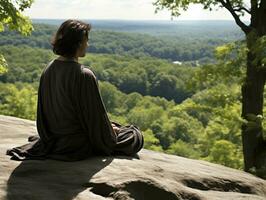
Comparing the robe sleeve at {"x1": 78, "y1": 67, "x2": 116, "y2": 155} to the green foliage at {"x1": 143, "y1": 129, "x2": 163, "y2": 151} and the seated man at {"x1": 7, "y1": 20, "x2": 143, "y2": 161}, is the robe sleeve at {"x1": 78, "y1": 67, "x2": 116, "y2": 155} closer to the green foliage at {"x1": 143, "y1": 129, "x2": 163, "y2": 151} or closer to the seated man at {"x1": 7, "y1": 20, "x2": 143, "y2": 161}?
the seated man at {"x1": 7, "y1": 20, "x2": 143, "y2": 161}

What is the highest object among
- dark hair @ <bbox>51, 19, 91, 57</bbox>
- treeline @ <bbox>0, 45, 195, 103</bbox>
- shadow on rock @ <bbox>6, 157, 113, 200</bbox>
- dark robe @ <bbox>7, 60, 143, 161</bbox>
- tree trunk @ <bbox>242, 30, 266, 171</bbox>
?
dark hair @ <bbox>51, 19, 91, 57</bbox>

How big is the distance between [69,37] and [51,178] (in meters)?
1.67

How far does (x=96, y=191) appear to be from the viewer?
4.78m

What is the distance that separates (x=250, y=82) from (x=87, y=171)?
30.4 feet

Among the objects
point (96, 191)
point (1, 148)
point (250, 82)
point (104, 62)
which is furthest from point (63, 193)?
point (104, 62)

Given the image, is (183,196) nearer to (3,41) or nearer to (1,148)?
(1,148)

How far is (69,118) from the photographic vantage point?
5656 mm

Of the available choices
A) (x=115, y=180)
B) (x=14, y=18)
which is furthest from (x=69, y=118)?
(x=14, y=18)

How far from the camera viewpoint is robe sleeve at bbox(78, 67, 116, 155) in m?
5.56

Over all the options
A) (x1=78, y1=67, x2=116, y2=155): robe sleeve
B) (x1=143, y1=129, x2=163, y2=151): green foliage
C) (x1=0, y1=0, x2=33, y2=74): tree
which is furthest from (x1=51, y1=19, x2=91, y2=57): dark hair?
(x1=143, y1=129, x2=163, y2=151): green foliage

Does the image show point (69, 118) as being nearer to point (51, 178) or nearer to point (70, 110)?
point (70, 110)

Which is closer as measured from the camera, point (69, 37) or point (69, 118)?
point (69, 37)

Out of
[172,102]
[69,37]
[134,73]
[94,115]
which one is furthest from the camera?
[134,73]

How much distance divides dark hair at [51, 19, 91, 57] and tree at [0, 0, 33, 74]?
20.5ft
